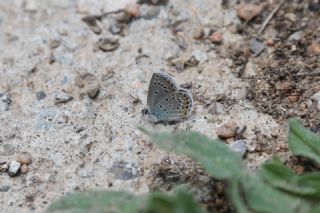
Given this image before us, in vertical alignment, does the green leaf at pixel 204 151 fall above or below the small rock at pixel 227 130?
above

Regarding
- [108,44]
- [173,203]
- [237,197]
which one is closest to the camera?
[173,203]

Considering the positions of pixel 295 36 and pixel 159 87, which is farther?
pixel 295 36

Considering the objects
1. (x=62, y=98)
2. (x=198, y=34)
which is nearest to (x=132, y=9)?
(x=198, y=34)

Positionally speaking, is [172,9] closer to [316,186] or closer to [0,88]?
[0,88]

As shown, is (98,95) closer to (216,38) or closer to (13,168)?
(13,168)

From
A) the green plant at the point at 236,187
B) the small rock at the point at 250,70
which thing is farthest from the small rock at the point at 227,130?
the green plant at the point at 236,187

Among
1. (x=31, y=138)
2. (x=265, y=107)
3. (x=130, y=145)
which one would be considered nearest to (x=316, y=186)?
(x=265, y=107)

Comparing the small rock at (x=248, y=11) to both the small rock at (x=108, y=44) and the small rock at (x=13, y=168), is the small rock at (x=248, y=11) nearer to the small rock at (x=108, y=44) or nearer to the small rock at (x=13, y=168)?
the small rock at (x=108, y=44)

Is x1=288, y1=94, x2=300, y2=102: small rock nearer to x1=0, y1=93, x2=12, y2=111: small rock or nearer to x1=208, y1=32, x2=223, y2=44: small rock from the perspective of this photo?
x1=208, y1=32, x2=223, y2=44: small rock
